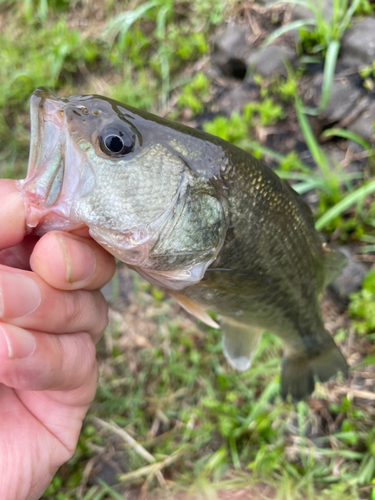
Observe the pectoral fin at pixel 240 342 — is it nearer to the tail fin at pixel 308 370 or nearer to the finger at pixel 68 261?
the tail fin at pixel 308 370

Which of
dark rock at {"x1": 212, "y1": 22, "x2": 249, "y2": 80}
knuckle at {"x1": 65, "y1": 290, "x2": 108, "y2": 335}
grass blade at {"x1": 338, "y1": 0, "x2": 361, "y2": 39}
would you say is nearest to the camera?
knuckle at {"x1": 65, "y1": 290, "x2": 108, "y2": 335}

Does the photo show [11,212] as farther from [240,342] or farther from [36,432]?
[240,342]

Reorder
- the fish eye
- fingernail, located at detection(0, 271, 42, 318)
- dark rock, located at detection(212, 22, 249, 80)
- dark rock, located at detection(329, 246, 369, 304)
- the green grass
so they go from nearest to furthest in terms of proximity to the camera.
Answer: fingernail, located at detection(0, 271, 42, 318) → the fish eye → the green grass → dark rock, located at detection(329, 246, 369, 304) → dark rock, located at detection(212, 22, 249, 80)

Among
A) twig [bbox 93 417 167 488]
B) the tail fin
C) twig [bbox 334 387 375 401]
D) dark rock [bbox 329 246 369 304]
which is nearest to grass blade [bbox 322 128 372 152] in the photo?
dark rock [bbox 329 246 369 304]

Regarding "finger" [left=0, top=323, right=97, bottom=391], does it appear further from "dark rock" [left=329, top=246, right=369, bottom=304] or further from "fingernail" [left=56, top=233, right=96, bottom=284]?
"dark rock" [left=329, top=246, right=369, bottom=304]

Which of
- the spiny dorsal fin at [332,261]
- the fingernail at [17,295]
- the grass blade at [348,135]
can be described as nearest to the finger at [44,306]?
the fingernail at [17,295]

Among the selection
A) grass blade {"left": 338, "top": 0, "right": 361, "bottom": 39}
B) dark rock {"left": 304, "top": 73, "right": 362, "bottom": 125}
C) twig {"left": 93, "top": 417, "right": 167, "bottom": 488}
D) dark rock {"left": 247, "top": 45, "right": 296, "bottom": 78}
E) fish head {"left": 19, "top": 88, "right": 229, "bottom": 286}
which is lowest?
twig {"left": 93, "top": 417, "right": 167, "bottom": 488}

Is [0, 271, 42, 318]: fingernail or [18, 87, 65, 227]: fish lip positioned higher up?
[18, 87, 65, 227]: fish lip
